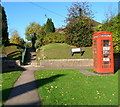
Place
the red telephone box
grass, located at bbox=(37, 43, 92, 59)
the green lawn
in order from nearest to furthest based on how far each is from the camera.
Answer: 1. the red telephone box
2. grass, located at bbox=(37, 43, 92, 59)
3. the green lawn

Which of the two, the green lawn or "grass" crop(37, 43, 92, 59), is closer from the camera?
"grass" crop(37, 43, 92, 59)

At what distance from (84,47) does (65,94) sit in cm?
1370

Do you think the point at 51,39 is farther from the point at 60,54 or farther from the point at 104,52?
the point at 104,52

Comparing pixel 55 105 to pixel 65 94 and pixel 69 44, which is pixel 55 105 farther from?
pixel 69 44

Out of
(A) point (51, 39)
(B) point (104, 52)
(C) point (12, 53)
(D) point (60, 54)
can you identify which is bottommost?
(D) point (60, 54)

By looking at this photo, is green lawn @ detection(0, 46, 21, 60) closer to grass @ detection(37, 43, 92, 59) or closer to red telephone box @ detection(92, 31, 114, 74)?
grass @ detection(37, 43, 92, 59)

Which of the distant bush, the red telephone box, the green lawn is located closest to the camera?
the red telephone box

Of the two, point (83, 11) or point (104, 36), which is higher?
point (83, 11)

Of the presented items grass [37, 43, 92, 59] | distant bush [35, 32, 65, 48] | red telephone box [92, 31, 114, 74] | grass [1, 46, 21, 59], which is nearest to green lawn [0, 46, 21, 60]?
grass [1, 46, 21, 59]

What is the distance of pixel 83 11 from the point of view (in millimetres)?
22328

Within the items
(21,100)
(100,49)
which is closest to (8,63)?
(100,49)

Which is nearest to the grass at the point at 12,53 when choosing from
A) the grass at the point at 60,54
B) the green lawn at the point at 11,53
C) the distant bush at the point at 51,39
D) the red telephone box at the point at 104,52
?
the green lawn at the point at 11,53

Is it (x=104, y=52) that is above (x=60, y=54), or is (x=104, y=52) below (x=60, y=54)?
above

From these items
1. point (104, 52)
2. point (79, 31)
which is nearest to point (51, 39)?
point (79, 31)
